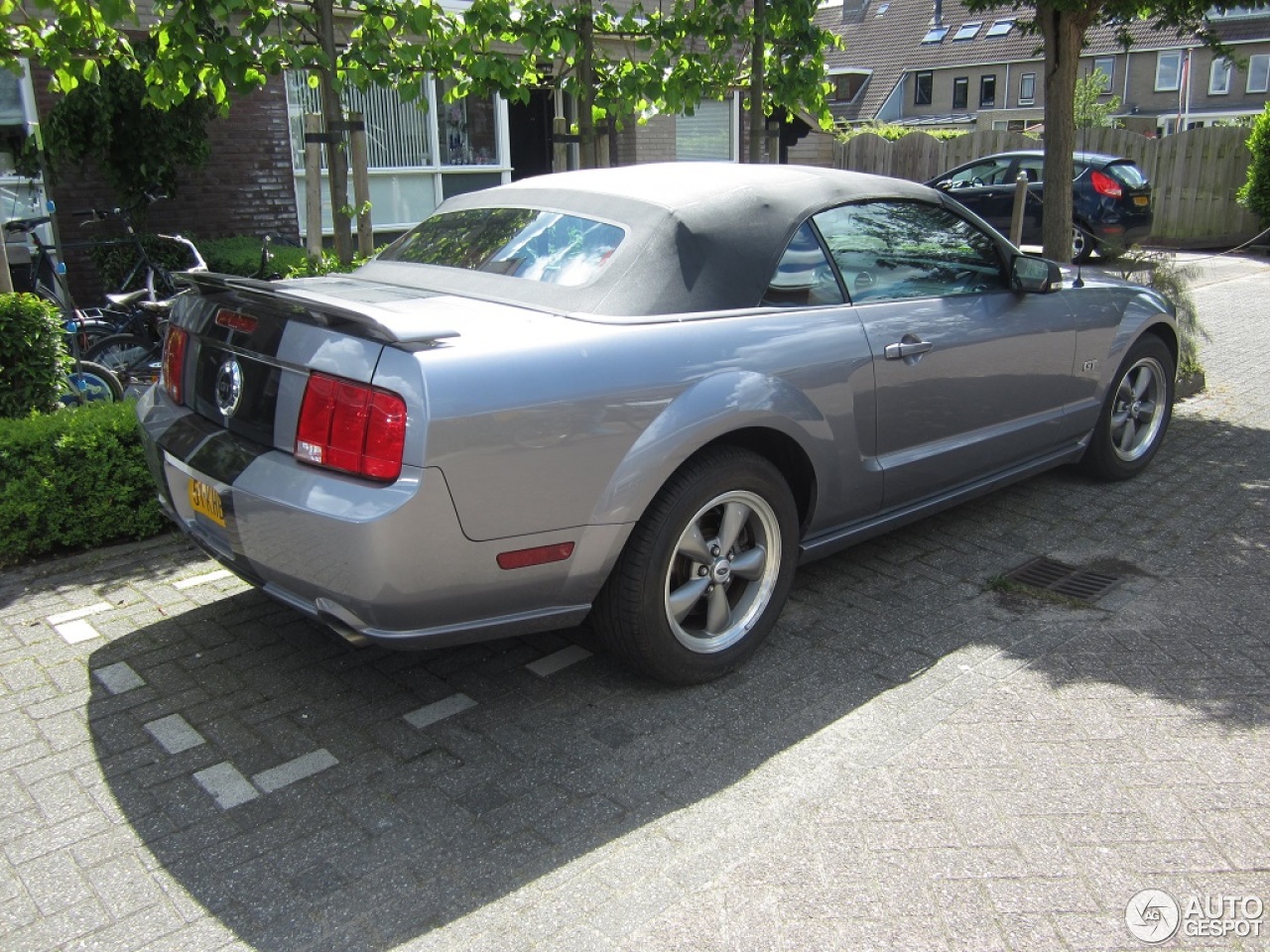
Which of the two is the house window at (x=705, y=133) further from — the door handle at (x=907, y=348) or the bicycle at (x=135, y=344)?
the door handle at (x=907, y=348)

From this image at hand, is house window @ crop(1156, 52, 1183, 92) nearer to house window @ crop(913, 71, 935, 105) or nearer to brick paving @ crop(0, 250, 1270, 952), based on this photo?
house window @ crop(913, 71, 935, 105)

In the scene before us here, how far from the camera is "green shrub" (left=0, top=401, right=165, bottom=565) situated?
4773 mm

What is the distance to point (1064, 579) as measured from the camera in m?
4.73

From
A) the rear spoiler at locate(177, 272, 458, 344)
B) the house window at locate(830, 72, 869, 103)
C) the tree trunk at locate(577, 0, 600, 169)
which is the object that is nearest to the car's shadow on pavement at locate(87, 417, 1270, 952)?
the rear spoiler at locate(177, 272, 458, 344)

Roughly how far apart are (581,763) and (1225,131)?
19836 mm

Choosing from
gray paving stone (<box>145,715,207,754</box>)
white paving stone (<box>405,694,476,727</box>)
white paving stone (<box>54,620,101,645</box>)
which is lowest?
white paving stone (<box>405,694,476,727</box>)

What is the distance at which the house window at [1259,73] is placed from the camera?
45344 millimetres

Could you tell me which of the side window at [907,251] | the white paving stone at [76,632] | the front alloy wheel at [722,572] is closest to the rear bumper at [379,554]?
the front alloy wheel at [722,572]

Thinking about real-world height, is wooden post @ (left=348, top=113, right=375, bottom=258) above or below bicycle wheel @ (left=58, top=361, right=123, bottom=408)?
above

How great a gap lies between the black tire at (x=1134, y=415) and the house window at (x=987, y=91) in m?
49.1

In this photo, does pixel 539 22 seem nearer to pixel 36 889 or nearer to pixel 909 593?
pixel 909 593

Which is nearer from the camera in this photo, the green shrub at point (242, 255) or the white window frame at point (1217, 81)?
the green shrub at point (242, 255)

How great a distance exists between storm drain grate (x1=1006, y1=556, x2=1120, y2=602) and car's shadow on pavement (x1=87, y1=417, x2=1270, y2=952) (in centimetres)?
9

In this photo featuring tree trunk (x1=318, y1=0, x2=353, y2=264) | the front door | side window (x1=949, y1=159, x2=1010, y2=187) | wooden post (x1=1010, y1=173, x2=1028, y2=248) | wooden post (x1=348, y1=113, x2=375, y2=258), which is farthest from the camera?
side window (x1=949, y1=159, x2=1010, y2=187)
